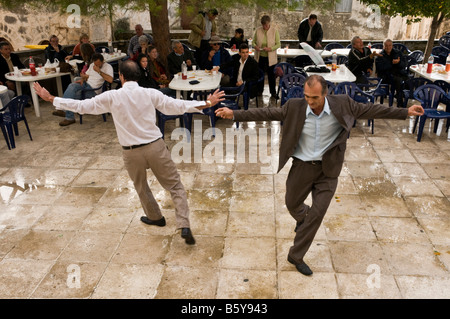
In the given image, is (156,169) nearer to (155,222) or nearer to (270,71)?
(155,222)

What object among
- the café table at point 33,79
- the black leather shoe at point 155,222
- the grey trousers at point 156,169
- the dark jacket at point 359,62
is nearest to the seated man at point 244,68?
the dark jacket at point 359,62

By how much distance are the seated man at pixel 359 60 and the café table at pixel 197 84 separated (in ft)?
8.88

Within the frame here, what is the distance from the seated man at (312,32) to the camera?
34.6 ft

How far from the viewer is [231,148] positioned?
650 centimetres

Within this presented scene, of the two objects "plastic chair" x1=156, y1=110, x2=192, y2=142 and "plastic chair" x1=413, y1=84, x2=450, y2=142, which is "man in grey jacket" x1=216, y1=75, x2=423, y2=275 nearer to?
"plastic chair" x1=156, y1=110, x2=192, y2=142

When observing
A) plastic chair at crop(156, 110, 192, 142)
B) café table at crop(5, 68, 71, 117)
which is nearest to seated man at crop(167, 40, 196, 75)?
plastic chair at crop(156, 110, 192, 142)

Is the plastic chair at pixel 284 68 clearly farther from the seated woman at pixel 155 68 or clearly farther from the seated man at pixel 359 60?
the seated woman at pixel 155 68

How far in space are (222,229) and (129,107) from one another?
1646 mm

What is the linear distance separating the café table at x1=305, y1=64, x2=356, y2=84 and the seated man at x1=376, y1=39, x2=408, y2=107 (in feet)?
2.60

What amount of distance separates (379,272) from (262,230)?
1.23 meters

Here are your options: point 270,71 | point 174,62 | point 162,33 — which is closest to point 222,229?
point 174,62

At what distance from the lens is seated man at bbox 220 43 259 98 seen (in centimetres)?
757
